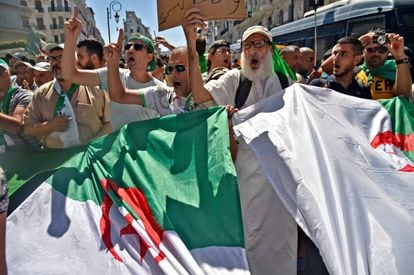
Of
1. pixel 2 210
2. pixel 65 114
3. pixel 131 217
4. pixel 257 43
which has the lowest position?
pixel 131 217

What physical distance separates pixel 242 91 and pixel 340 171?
99 cm

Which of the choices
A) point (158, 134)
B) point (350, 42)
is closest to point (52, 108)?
point (158, 134)

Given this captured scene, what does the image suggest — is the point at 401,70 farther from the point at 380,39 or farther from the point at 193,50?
the point at 193,50

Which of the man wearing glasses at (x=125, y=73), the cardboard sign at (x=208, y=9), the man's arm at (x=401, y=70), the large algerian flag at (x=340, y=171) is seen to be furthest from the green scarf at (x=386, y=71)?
the man wearing glasses at (x=125, y=73)

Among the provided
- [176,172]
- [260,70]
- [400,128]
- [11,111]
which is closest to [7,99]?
[11,111]

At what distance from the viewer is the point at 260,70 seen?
9.59ft

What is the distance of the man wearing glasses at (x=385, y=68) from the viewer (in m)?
3.27

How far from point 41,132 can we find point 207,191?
1.58 m

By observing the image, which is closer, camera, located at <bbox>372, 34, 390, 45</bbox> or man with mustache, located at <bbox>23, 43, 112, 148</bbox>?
man with mustache, located at <bbox>23, 43, 112, 148</bbox>

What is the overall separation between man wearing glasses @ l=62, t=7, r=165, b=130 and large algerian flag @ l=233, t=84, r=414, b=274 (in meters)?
0.83

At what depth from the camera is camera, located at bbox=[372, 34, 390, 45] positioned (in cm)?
355

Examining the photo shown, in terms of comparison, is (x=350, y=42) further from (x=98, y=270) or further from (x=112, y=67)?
(x=98, y=270)

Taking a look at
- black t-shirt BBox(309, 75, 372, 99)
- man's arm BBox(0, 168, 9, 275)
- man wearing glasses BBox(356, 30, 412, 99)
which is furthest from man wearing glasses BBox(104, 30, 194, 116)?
man wearing glasses BBox(356, 30, 412, 99)

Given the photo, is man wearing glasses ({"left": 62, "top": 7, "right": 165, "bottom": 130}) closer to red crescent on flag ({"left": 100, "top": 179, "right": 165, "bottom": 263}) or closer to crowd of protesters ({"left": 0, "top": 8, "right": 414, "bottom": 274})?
crowd of protesters ({"left": 0, "top": 8, "right": 414, "bottom": 274})
